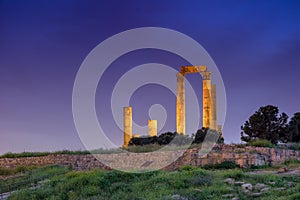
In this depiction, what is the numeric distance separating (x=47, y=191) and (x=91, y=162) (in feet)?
29.8

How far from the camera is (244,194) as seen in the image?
1055 centimetres

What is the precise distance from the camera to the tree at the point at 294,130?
2925 cm

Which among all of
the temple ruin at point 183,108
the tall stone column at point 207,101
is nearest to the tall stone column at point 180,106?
the temple ruin at point 183,108

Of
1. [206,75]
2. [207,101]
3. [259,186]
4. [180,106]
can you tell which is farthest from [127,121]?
[259,186]

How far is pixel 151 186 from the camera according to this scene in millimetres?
11938

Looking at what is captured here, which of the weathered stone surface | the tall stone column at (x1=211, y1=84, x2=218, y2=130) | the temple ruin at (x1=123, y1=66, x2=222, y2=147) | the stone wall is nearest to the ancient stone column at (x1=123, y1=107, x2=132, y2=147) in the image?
the temple ruin at (x1=123, y1=66, x2=222, y2=147)

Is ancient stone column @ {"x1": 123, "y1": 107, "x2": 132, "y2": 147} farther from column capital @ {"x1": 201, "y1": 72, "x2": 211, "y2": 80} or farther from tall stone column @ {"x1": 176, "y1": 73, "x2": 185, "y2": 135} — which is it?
column capital @ {"x1": 201, "y1": 72, "x2": 211, "y2": 80}

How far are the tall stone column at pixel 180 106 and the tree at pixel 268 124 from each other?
4.94 metres

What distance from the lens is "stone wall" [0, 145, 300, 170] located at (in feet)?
59.8

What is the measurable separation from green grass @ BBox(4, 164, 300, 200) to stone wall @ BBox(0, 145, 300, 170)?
498 centimetres

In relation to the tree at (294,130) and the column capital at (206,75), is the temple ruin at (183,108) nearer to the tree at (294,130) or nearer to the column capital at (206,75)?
the column capital at (206,75)

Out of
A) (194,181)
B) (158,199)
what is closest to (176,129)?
(194,181)

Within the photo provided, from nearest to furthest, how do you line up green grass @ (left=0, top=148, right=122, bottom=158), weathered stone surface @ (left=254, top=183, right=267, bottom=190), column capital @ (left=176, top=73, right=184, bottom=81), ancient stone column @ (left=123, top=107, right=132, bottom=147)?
weathered stone surface @ (left=254, top=183, right=267, bottom=190) → green grass @ (left=0, top=148, right=122, bottom=158) → ancient stone column @ (left=123, top=107, right=132, bottom=147) → column capital @ (left=176, top=73, right=184, bottom=81)

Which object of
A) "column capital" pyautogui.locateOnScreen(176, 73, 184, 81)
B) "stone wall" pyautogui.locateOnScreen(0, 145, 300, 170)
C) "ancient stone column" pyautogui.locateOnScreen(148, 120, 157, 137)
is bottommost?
"stone wall" pyautogui.locateOnScreen(0, 145, 300, 170)
